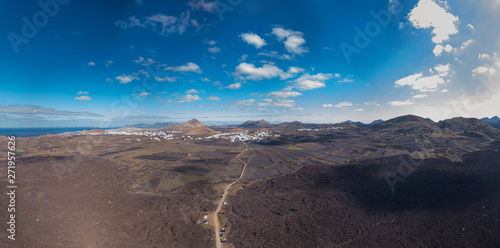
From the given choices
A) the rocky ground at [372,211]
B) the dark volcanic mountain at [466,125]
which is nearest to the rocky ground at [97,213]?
the rocky ground at [372,211]

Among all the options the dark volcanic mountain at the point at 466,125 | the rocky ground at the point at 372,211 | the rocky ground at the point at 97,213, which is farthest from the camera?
the dark volcanic mountain at the point at 466,125

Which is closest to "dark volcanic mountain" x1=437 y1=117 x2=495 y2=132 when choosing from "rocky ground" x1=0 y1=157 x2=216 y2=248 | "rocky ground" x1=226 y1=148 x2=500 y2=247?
"rocky ground" x1=226 y1=148 x2=500 y2=247

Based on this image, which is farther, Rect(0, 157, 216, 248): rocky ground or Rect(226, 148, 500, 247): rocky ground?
Rect(226, 148, 500, 247): rocky ground

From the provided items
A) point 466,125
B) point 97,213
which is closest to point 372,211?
point 97,213

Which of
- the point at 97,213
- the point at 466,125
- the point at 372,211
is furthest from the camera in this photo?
→ the point at 466,125

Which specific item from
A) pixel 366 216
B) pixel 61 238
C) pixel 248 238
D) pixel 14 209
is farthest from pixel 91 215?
pixel 366 216

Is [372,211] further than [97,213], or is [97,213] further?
[372,211]

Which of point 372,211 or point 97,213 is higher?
point 97,213

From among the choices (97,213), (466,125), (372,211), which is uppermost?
(466,125)

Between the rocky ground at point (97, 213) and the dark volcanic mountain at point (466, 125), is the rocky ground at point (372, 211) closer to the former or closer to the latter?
the rocky ground at point (97, 213)

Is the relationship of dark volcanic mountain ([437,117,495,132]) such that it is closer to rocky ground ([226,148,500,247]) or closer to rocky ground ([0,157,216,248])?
rocky ground ([226,148,500,247])

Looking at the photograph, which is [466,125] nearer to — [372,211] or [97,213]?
[372,211]

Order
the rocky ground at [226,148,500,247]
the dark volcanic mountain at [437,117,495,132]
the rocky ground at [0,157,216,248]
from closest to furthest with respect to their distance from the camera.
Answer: the rocky ground at [0,157,216,248] → the rocky ground at [226,148,500,247] → the dark volcanic mountain at [437,117,495,132]

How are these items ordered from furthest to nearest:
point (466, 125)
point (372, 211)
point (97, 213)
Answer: point (466, 125) < point (372, 211) < point (97, 213)
